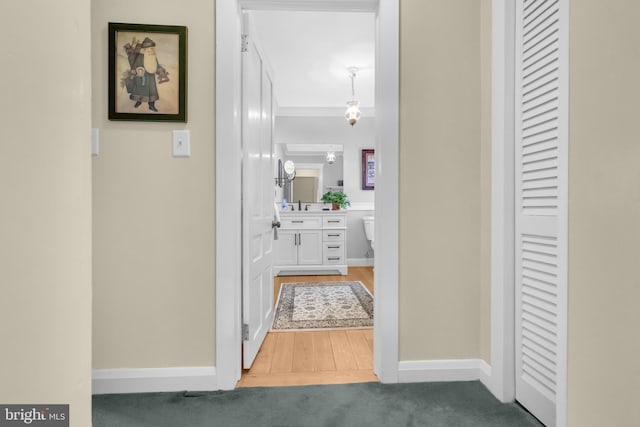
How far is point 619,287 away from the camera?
970 millimetres

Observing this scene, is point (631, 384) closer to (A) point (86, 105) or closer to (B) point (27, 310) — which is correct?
(B) point (27, 310)

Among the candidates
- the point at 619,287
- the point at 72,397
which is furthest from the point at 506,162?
the point at 72,397

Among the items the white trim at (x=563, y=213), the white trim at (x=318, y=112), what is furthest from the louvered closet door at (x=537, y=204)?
the white trim at (x=318, y=112)

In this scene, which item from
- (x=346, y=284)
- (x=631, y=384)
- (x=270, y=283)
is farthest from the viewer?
(x=346, y=284)

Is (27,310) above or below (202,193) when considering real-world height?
below

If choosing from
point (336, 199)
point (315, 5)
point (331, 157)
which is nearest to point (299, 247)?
point (336, 199)

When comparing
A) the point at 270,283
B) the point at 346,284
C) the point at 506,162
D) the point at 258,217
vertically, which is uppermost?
the point at 506,162

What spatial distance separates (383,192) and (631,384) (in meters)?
1.18

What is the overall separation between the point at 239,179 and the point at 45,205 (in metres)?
1.23

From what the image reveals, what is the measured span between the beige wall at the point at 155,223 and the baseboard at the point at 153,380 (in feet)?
0.11

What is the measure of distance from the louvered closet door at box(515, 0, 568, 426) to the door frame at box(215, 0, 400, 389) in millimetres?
551

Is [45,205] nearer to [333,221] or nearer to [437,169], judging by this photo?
[437,169]

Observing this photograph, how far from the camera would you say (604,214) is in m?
1.03

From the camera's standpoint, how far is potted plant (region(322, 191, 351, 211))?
556 cm
